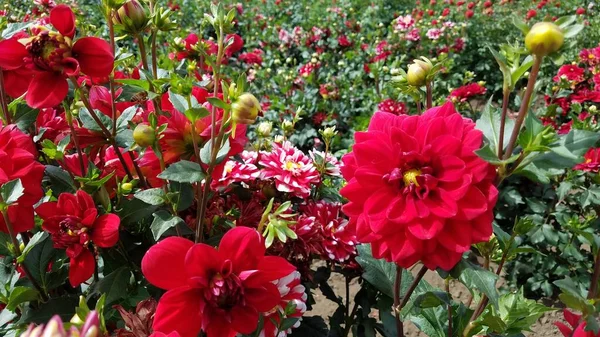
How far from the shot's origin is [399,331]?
32.8 inches

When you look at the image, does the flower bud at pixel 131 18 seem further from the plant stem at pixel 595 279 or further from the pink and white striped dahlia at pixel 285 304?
the plant stem at pixel 595 279

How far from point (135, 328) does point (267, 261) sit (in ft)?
0.59

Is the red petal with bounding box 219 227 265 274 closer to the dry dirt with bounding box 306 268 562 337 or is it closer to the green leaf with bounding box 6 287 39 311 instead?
the green leaf with bounding box 6 287 39 311

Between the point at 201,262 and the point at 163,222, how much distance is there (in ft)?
0.40

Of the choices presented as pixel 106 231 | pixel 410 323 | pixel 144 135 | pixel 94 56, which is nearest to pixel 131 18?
pixel 94 56

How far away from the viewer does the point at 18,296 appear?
2.25ft

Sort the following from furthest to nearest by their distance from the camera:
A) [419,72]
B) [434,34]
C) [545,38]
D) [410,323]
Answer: [434,34], [410,323], [419,72], [545,38]

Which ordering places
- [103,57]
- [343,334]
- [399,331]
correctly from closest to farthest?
[103,57] < [399,331] < [343,334]

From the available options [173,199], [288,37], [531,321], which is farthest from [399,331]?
[288,37]

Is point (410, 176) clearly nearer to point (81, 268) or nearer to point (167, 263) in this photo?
point (167, 263)

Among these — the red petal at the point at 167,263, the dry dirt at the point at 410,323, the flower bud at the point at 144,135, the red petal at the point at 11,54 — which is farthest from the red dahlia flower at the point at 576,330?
the dry dirt at the point at 410,323

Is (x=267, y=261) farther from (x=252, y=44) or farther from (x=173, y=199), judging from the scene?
(x=252, y=44)

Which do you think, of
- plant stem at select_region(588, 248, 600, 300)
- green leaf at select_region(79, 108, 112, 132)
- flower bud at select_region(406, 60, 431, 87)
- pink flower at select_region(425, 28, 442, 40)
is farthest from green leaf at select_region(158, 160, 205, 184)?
pink flower at select_region(425, 28, 442, 40)

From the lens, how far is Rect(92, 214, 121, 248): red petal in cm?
68
